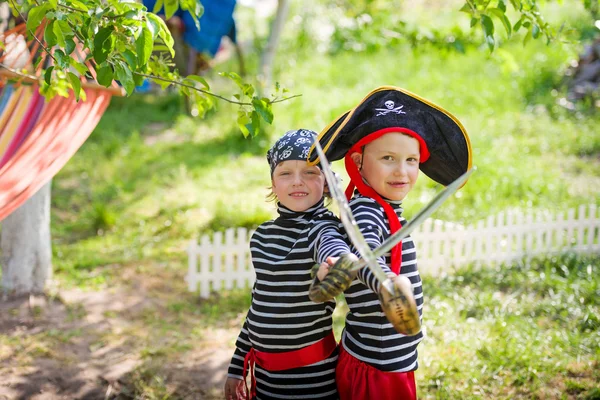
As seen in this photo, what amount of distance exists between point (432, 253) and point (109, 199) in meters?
2.70

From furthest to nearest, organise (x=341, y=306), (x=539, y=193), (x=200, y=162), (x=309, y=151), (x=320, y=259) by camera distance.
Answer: (x=200, y=162) < (x=539, y=193) < (x=341, y=306) < (x=309, y=151) < (x=320, y=259)

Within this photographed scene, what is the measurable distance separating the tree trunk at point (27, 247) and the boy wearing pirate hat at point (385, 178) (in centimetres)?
228

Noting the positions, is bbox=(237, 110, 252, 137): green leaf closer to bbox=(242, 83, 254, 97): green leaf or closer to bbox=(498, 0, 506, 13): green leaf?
bbox=(242, 83, 254, 97): green leaf

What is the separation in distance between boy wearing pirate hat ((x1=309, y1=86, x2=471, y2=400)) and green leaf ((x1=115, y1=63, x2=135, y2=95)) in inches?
21.0

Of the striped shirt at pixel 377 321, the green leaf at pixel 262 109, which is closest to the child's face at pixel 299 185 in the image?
the striped shirt at pixel 377 321

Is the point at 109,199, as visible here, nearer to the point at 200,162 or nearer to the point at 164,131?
the point at 200,162

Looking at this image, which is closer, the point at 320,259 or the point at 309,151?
the point at 320,259

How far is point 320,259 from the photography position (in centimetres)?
169

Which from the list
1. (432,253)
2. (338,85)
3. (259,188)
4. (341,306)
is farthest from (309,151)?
(338,85)

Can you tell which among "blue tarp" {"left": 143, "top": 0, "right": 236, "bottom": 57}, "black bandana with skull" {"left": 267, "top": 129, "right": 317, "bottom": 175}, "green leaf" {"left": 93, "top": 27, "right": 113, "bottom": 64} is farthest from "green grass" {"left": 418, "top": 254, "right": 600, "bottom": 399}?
"blue tarp" {"left": 143, "top": 0, "right": 236, "bottom": 57}

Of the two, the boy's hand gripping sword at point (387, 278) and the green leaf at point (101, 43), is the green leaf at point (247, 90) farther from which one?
the boy's hand gripping sword at point (387, 278)

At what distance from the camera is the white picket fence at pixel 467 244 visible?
154 inches

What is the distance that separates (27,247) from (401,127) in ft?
8.53

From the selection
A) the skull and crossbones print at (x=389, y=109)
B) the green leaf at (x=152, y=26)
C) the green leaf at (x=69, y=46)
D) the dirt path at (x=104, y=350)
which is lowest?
the dirt path at (x=104, y=350)
